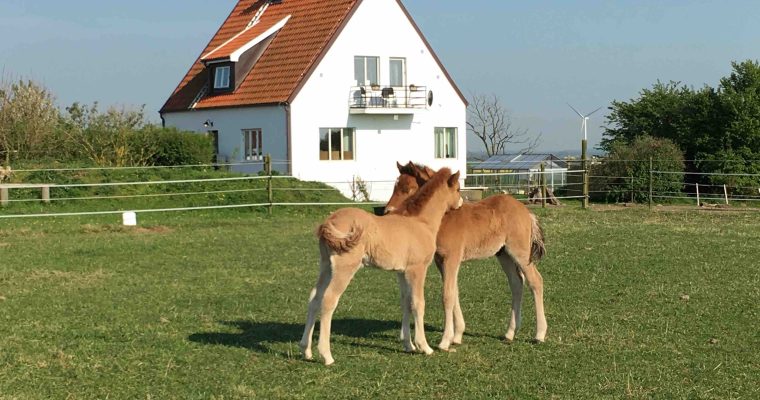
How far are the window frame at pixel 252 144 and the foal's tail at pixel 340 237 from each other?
2804 cm

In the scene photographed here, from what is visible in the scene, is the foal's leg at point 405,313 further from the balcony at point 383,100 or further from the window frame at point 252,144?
the window frame at point 252,144

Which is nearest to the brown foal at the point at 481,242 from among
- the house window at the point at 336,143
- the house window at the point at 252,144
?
the house window at the point at 336,143

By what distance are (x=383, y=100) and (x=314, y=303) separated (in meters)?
28.2

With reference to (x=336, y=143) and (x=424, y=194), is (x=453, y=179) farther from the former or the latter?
(x=336, y=143)

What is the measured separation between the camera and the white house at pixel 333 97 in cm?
3425

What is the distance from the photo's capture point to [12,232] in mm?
18688

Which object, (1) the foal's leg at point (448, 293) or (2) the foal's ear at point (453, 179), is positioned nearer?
(1) the foal's leg at point (448, 293)

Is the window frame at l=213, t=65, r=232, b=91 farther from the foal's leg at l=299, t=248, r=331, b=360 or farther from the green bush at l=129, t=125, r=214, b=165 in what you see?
the foal's leg at l=299, t=248, r=331, b=360

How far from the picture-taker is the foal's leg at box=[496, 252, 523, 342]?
28.4ft

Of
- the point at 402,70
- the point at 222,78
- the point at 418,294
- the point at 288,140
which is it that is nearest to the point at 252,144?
the point at 288,140

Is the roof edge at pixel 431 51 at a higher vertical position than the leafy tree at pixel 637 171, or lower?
higher

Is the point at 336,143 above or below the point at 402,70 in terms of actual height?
below

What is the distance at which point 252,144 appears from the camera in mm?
35781

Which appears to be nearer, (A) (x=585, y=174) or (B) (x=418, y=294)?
(B) (x=418, y=294)
